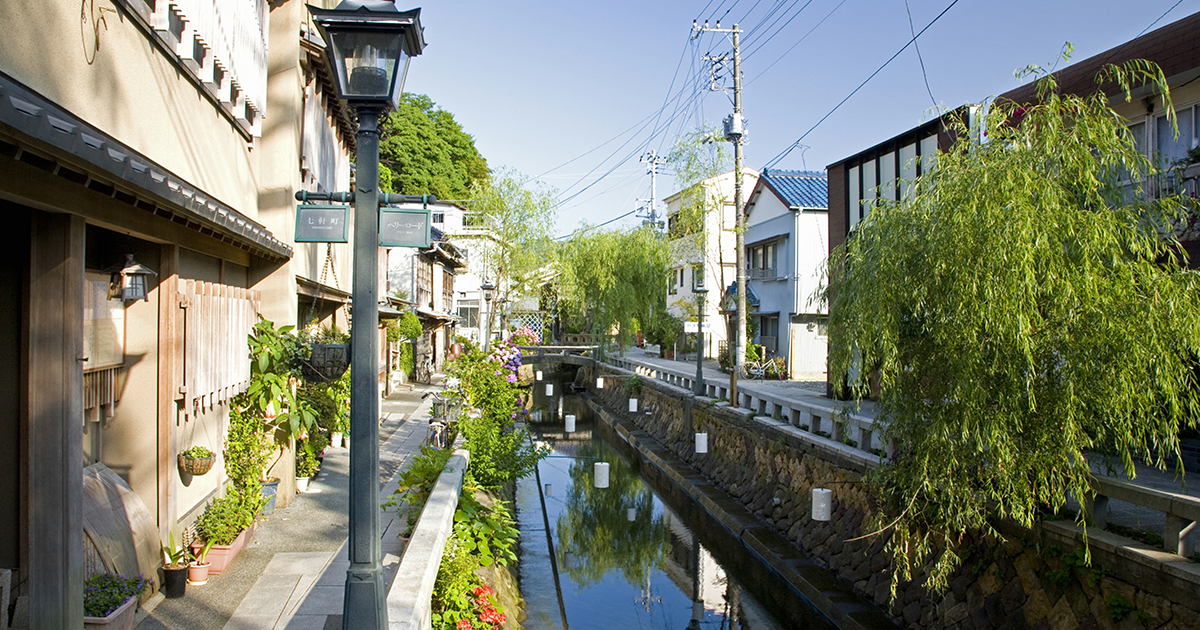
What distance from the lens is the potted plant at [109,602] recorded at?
535 cm

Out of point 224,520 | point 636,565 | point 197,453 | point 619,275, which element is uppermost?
point 619,275

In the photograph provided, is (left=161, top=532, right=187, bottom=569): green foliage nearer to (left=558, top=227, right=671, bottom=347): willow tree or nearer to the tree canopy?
(left=558, top=227, right=671, bottom=347): willow tree

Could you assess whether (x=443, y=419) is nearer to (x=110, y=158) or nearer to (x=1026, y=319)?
(x=1026, y=319)

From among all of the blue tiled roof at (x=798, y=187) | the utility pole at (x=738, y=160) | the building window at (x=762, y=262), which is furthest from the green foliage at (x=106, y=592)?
the building window at (x=762, y=262)

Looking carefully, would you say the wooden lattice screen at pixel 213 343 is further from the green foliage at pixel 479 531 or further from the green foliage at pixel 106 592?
the green foliage at pixel 479 531

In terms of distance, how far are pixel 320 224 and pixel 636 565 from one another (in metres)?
11.8

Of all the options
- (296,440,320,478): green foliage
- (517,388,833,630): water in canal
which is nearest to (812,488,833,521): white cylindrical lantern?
(517,388,833,630): water in canal

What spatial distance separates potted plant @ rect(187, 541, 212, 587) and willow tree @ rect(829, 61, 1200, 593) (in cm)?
673

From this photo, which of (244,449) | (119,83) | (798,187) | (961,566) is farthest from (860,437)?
(798,187)

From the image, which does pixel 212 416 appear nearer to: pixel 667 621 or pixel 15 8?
pixel 15 8

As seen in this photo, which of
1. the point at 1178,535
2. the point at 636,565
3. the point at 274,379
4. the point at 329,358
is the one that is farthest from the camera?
the point at 636,565

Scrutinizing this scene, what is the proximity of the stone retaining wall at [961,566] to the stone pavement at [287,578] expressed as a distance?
6.56 metres

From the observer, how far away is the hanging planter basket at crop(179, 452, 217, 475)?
791cm

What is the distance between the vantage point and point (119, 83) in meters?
5.76
